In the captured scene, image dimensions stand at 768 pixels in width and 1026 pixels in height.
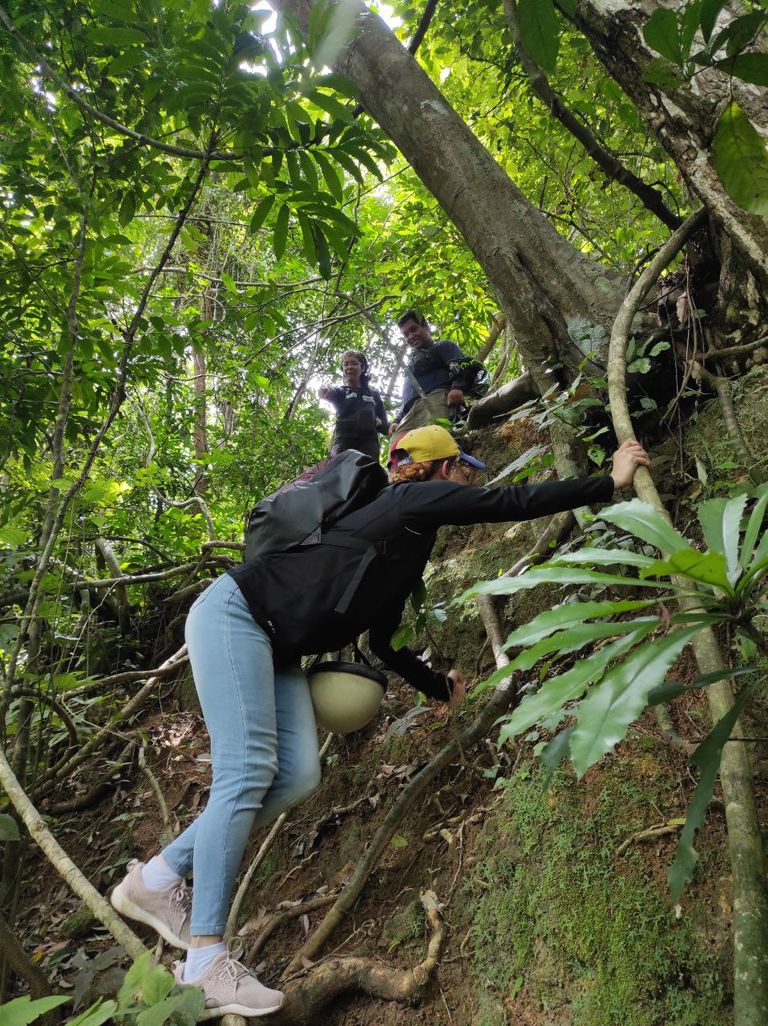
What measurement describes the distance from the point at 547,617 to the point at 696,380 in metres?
2.13

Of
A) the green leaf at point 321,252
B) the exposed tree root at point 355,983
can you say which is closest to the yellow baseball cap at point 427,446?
the green leaf at point 321,252

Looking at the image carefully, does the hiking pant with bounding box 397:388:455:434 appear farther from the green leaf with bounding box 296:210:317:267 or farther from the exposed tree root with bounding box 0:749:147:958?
Answer: the exposed tree root with bounding box 0:749:147:958

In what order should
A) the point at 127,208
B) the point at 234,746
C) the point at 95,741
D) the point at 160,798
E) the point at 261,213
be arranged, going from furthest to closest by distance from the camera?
the point at 95,741, the point at 160,798, the point at 127,208, the point at 261,213, the point at 234,746

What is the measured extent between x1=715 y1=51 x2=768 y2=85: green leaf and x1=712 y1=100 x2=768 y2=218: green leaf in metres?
0.14

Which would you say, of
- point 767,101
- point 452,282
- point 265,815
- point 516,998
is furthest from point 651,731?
point 452,282

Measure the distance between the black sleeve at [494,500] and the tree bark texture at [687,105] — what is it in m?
1.23

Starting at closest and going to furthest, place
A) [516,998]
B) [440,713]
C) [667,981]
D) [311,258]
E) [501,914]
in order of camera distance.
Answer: [667,981] → [516,998] → [501,914] → [311,258] → [440,713]

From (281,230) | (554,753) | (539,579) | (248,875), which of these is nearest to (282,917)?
(248,875)

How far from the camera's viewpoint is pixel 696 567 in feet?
2.99

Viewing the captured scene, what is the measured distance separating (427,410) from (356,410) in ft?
2.27

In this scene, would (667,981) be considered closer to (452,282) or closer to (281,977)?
(281,977)

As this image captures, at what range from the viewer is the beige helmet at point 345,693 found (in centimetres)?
239

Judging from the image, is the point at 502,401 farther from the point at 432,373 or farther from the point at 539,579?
the point at 539,579

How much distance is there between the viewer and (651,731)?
2100 mm
